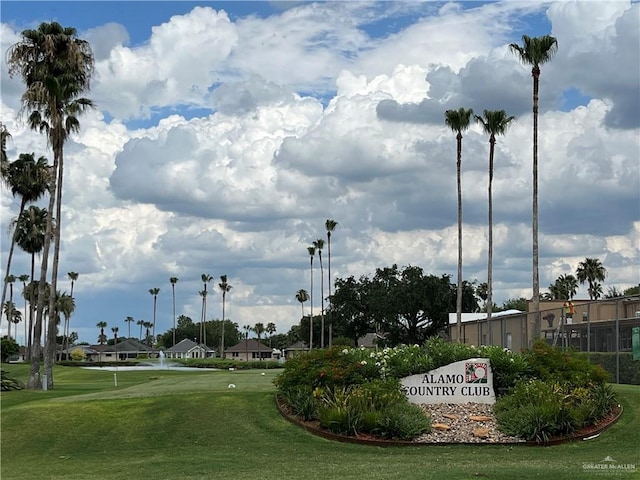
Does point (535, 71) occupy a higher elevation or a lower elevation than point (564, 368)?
higher

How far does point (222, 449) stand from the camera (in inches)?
778

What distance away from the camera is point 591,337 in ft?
112

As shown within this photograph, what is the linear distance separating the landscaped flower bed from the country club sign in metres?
0.25

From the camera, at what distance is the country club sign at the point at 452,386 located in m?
22.9

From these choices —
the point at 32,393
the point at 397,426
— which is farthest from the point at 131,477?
the point at 32,393

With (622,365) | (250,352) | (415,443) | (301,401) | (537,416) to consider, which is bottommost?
(250,352)

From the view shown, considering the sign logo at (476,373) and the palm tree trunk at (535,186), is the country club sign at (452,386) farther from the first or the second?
the palm tree trunk at (535,186)

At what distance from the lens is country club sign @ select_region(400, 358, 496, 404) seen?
22.9 meters

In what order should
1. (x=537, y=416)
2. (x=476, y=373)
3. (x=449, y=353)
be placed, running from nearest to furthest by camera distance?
(x=537, y=416), (x=476, y=373), (x=449, y=353)

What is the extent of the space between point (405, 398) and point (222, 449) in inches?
201

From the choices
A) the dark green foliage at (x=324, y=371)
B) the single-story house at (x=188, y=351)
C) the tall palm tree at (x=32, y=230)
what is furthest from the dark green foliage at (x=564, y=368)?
the single-story house at (x=188, y=351)

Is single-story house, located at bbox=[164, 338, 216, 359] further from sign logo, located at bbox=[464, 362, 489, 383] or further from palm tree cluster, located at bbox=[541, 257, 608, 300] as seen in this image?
sign logo, located at bbox=[464, 362, 489, 383]

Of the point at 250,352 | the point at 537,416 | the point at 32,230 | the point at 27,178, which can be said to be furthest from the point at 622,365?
Result: the point at 250,352

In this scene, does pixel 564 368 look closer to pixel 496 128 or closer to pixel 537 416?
pixel 537 416
